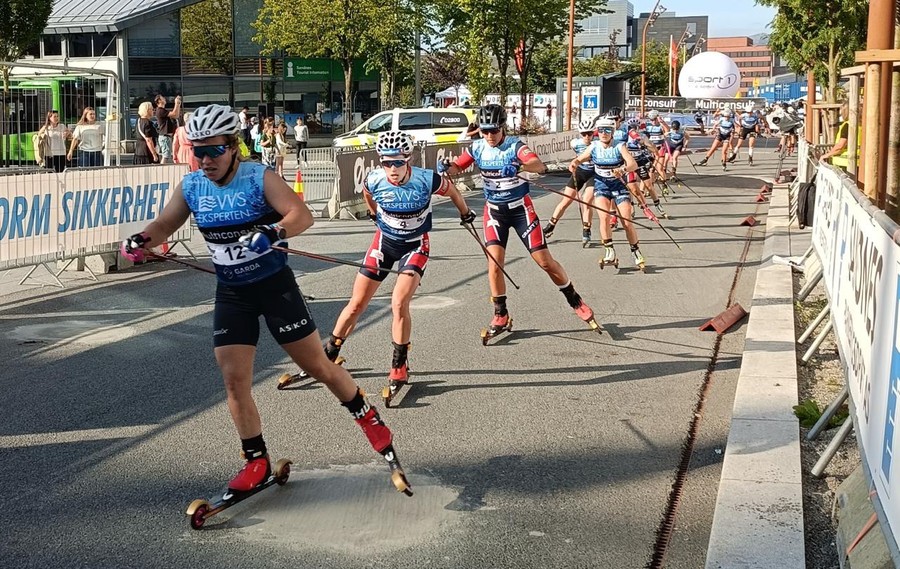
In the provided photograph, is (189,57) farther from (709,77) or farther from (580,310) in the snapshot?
(580,310)

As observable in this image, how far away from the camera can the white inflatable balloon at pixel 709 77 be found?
73.1 m

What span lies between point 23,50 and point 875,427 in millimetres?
35040

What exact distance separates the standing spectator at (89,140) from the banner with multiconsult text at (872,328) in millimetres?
12085

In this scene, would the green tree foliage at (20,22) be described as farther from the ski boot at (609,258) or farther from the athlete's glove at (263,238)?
the athlete's glove at (263,238)

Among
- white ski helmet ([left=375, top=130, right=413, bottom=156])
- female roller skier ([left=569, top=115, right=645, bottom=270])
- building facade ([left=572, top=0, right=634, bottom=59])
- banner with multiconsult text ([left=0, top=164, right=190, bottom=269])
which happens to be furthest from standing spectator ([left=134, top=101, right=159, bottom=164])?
building facade ([left=572, top=0, right=634, bottom=59])

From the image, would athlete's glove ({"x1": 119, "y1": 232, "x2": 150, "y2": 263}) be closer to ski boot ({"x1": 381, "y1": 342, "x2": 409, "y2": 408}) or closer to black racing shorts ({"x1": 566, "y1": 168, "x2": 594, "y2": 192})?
ski boot ({"x1": 381, "y1": 342, "x2": 409, "y2": 408})

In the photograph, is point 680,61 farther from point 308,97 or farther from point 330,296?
point 330,296

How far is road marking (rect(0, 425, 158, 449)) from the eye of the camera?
6466 millimetres

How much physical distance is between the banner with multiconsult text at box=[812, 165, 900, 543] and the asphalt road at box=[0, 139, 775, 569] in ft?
3.06

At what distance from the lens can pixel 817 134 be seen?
21172mm

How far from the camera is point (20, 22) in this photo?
33.3 metres

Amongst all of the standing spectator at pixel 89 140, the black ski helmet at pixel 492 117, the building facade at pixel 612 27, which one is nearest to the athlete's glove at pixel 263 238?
the black ski helmet at pixel 492 117

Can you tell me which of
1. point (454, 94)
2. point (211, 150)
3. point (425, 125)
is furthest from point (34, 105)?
point (454, 94)

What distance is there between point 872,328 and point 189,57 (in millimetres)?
44621
